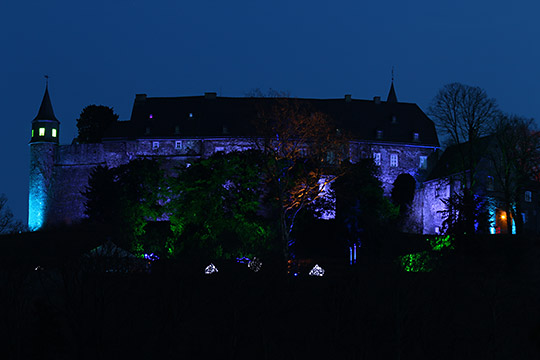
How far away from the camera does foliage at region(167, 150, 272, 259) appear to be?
53875mm

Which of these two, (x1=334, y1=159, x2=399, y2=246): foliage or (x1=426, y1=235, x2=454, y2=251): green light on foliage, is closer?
(x1=426, y1=235, x2=454, y2=251): green light on foliage

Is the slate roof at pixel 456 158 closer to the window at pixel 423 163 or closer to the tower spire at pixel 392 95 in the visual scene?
the window at pixel 423 163

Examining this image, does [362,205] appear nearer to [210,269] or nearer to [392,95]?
[210,269]

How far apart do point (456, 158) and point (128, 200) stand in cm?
2559

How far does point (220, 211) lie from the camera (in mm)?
56906

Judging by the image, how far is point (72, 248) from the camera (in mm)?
57812

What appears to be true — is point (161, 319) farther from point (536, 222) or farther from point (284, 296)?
point (536, 222)

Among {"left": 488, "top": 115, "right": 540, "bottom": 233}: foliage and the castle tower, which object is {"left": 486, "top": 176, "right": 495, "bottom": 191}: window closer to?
{"left": 488, "top": 115, "right": 540, "bottom": 233}: foliage

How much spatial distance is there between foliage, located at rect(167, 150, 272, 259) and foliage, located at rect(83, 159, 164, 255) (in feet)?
Answer: 9.25

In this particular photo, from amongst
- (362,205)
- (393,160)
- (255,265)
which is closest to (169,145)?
(393,160)

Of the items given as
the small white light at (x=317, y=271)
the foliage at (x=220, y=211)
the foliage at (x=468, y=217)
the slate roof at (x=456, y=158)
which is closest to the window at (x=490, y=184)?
the slate roof at (x=456, y=158)

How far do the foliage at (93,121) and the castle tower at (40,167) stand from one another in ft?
33.2

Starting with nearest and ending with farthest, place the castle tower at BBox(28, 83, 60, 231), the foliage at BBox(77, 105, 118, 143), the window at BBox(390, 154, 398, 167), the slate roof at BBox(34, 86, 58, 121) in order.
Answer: the castle tower at BBox(28, 83, 60, 231) < the window at BBox(390, 154, 398, 167) < the slate roof at BBox(34, 86, 58, 121) < the foliage at BBox(77, 105, 118, 143)

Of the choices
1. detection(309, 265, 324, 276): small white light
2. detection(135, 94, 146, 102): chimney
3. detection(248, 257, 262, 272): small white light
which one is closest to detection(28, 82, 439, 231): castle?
detection(135, 94, 146, 102): chimney
